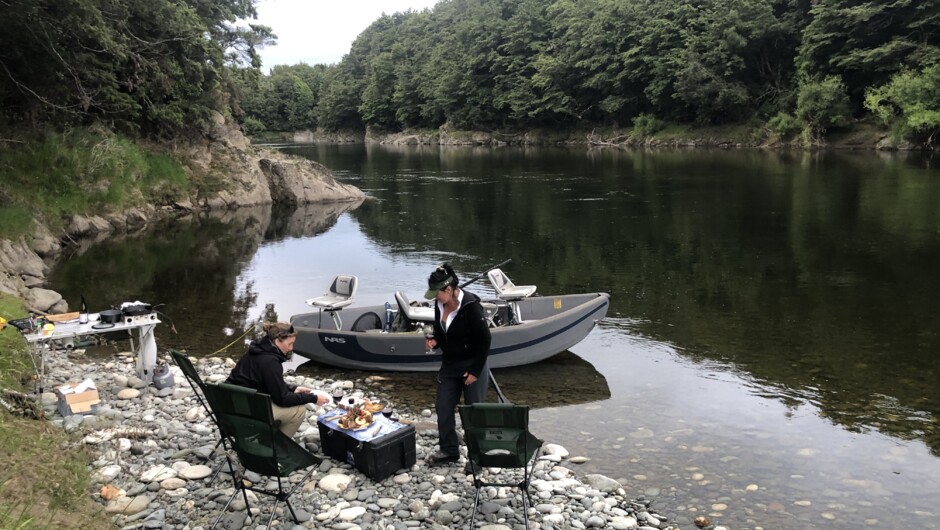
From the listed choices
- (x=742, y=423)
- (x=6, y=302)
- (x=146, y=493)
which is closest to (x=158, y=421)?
(x=146, y=493)

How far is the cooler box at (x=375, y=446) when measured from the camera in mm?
7109

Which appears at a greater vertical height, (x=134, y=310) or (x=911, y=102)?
(x=911, y=102)

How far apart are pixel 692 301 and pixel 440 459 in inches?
405

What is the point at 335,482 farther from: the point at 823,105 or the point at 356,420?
the point at 823,105

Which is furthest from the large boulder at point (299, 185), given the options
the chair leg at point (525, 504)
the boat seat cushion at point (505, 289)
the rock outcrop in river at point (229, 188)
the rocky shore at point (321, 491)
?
the chair leg at point (525, 504)

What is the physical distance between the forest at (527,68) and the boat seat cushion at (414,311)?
10711 millimetres

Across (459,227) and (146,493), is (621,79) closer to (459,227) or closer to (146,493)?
(459,227)

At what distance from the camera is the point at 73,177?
2672 centimetres

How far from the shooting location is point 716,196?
3316cm

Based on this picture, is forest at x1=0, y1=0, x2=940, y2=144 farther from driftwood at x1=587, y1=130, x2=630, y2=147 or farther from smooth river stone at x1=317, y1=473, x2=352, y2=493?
smooth river stone at x1=317, y1=473, x2=352, y2=493

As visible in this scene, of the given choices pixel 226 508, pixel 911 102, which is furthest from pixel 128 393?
pixel 911 102

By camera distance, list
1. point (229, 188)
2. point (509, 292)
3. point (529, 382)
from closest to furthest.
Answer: point (529, 382) → point (509, 292) → point (229, 188)

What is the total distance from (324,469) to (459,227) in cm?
2166

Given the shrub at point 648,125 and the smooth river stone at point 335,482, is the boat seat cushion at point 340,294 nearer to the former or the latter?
the smooth river stone at point 335,482
